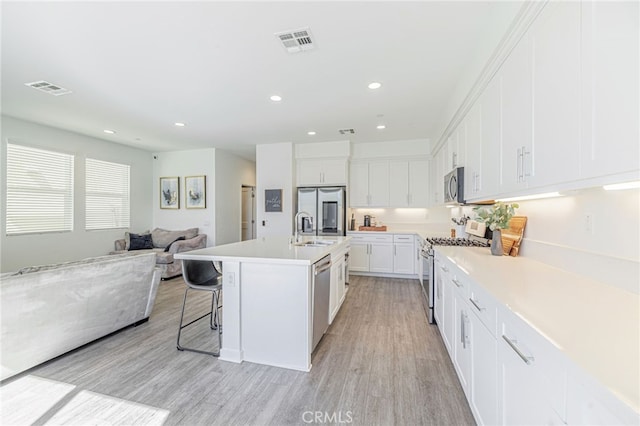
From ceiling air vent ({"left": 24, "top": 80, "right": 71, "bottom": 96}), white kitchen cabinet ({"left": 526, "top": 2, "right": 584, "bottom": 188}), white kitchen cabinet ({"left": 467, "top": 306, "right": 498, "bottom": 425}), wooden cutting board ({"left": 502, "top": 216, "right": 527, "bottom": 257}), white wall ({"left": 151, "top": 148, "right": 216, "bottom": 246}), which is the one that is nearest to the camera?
white kitchen cabinet ({"left": 526, "top": 2, "right": 584, "bottom": 188})

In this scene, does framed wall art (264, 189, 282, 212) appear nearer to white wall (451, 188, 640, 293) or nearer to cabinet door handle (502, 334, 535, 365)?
white wall (451, 188, 640, 293)

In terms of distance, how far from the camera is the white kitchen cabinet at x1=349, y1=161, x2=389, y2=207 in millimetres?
5535

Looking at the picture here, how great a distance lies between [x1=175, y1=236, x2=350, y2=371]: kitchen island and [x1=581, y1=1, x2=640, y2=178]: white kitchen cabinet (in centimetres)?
171

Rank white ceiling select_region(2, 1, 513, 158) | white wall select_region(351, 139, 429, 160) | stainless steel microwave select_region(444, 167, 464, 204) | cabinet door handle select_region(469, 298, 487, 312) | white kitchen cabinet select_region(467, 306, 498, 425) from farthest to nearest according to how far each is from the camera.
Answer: white wall select_region(351, 139, 429, 160), stainless steel microwave select_region(444, 167, 464, 204), white ceiling select_region(2, 1, 513, 158), cabinet door handle select_region(469, 298, 487, 312), white kitchen cabinet select_region(467, 306, 498, 425)

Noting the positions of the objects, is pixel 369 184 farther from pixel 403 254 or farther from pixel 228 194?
pixel 228 194

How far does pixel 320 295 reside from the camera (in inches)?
96.7

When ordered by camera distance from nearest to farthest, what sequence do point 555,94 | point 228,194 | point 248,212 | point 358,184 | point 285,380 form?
1. point 555,94
2. point 285,380
3. point 358,184
4. point 228,194
5. point 248,212

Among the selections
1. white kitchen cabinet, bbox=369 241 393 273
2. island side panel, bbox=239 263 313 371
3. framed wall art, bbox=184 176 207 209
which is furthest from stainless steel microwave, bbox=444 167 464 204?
framed wall art, bbox=184 176 207 209

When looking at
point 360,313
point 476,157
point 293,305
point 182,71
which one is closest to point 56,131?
point 182,71

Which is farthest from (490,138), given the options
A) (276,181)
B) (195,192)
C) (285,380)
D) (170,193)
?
(170,193)

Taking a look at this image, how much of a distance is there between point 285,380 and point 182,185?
18.4 feet

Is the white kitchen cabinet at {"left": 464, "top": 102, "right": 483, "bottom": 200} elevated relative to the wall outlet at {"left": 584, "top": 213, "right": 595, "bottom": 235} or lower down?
elevated

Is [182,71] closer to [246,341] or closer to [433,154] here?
[246,341]

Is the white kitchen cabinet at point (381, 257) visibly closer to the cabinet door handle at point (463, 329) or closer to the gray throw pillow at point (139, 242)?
the cabinet door handle at point (463, 329)
